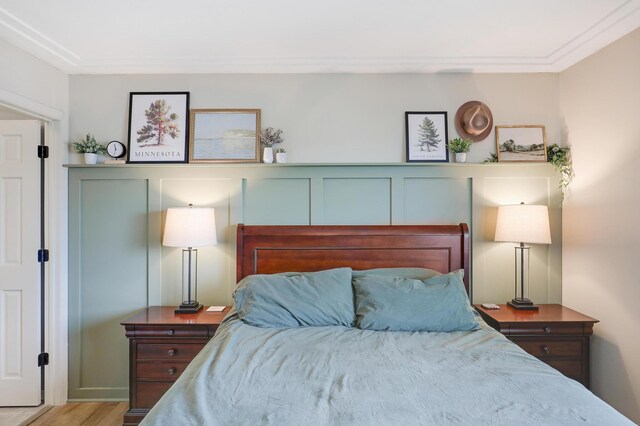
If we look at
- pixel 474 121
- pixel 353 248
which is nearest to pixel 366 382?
pixel 353 248

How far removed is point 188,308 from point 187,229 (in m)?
0.61

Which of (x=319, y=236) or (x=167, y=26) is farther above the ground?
(x=167, y=26)

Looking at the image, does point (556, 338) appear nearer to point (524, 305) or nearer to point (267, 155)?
point (524, 305)

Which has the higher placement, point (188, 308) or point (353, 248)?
point (353, 248)

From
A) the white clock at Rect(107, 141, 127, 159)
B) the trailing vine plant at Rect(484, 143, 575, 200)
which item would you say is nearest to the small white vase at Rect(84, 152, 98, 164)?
the white clock at Rect(107, 141, 127, 159)

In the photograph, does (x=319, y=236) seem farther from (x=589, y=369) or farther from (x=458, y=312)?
(x=589, y=369)

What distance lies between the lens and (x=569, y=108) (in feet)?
9.43

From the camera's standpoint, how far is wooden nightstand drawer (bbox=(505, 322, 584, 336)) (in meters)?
2.47

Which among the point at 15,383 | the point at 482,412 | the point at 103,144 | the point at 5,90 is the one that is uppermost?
the point at 5,90

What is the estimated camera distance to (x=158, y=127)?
9.71ft

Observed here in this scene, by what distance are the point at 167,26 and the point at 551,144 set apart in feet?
10.1

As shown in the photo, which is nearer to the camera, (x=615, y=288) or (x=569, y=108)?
(x=615, y=288)

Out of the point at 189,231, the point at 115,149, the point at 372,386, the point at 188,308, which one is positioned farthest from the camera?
the point at 115,149

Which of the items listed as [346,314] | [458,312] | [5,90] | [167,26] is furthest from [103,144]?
[458,312]
